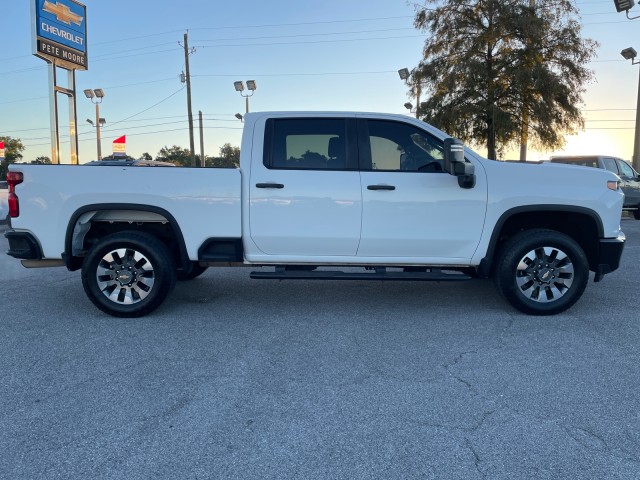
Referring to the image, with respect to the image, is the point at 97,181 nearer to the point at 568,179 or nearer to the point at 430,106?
the point at 568,179

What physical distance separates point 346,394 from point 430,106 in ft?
75.3

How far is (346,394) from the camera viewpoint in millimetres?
3344

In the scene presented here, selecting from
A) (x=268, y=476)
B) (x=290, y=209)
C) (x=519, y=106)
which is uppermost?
(x=519, y=106)

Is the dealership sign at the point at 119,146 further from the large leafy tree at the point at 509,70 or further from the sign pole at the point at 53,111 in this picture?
the large leafy tree at the point at 509,70

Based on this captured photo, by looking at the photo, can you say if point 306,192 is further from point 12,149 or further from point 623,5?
point 12,149

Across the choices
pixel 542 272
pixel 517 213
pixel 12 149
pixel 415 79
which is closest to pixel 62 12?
pixel 415 79

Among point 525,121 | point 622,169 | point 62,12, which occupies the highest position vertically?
point 62,12

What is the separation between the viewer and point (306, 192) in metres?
4.90

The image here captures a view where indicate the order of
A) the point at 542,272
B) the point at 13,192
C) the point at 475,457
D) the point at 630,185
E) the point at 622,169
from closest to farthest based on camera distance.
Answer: the point at 475,457, the point at 13,192, the point at 542,272, the point at 622,169, the point at 630,185

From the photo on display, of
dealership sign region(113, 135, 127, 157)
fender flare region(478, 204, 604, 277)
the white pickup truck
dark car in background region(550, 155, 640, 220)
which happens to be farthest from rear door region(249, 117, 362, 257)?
dealership sign region(113, 135, 127, 157)

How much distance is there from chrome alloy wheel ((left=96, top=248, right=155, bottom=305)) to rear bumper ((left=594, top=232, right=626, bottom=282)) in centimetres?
455

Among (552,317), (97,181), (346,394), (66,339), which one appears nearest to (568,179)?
(552,317)

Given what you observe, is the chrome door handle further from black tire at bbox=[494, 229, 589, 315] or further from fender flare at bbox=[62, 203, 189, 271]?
fender flare at bbox=[62, 203, 189, 271]

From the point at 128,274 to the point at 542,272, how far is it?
4183 millimetres
